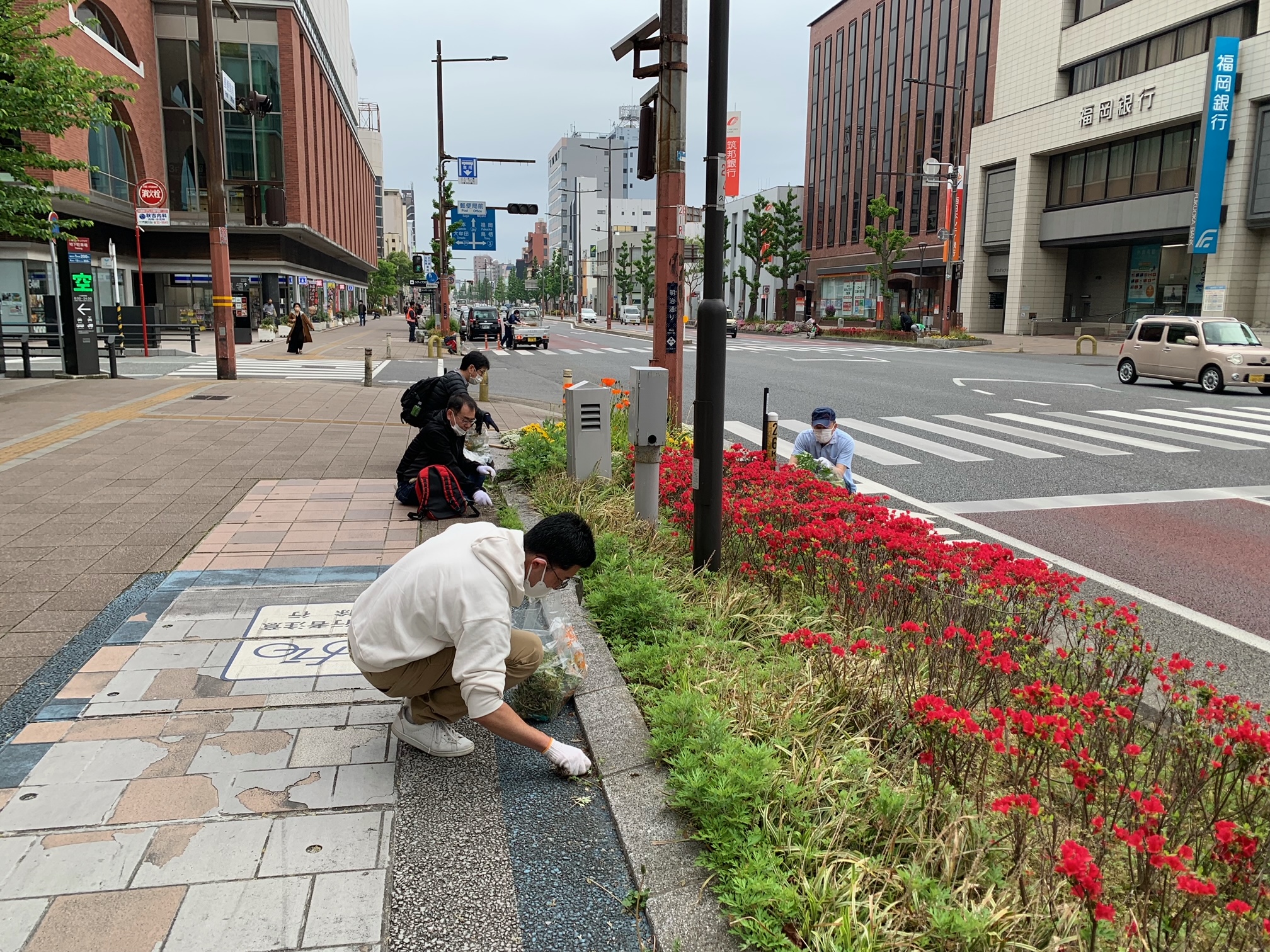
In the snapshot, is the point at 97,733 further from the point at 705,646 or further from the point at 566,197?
the point at 566,197

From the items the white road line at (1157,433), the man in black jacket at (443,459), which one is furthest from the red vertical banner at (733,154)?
the man in black jacket at (443,459)

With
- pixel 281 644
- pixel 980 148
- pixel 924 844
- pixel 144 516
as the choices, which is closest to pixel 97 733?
pixel 281 644

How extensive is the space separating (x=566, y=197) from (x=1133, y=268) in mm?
134590

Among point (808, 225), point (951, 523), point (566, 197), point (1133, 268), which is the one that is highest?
point (566, 197)

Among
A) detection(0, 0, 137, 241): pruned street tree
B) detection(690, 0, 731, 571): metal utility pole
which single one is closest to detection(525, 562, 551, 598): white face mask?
detection(690, 0, 731, 571): metal utility pole

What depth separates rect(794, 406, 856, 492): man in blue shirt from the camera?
26.1 ft

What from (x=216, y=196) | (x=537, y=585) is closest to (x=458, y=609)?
(x=537, y=585)

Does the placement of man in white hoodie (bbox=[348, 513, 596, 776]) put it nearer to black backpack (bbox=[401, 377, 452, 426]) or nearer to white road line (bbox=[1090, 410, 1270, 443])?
black backpack (bbox=[401, 377, 452, 426])

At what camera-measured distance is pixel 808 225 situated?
83750 mm

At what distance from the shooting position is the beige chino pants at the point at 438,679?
3.63 meters

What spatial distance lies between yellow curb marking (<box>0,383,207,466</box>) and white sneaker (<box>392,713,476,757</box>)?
8038 mm

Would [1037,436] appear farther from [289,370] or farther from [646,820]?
[289,370]

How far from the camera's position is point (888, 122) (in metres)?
70.8

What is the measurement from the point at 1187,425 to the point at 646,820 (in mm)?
14598
